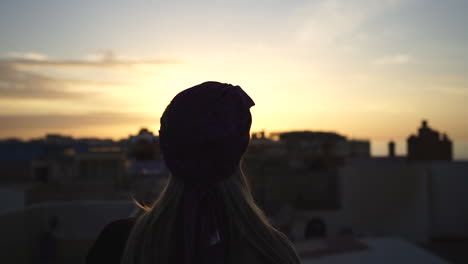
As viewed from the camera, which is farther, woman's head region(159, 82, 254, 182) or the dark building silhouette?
the dark building silhouette

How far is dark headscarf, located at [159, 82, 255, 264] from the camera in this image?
1104mm

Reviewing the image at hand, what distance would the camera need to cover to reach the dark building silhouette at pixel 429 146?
15766 mm

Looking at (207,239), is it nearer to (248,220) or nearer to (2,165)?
(248,220)

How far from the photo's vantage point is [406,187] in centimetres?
1295

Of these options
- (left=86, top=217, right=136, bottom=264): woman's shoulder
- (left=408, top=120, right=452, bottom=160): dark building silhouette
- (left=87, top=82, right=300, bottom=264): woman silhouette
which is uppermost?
(left=408, top=120, right=452, bottom=160): dark building silhouette

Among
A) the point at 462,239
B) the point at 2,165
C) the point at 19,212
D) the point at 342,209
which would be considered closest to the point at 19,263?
the point at 19,212

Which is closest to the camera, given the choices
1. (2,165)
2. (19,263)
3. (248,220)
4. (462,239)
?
(248,220)

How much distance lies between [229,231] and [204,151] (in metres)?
0.22

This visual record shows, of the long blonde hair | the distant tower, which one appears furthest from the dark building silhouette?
the long blonde hair

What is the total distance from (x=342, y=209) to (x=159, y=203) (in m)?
12.9

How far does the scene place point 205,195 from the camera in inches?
45.1

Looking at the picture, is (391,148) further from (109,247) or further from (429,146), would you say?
(109,247)

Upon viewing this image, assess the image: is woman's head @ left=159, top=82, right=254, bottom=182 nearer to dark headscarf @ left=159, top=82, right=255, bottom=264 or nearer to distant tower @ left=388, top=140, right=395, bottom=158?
dark headscarf @ left=159, top=82, right=255, bottom=264

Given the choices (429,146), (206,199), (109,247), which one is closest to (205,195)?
(206,199)
